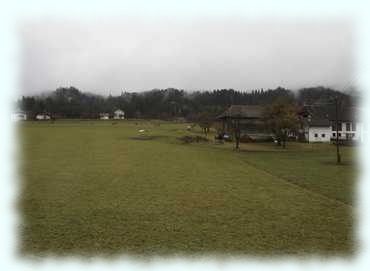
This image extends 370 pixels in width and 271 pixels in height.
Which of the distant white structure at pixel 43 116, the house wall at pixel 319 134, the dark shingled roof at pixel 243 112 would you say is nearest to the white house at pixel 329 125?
the house wall at pixel 319 134

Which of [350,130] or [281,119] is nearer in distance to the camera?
[281,119]

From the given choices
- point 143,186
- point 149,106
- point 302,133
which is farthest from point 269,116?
point 149,106

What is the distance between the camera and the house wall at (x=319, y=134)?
5109 centimetres

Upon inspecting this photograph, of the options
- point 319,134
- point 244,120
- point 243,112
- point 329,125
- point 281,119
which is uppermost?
point 243,112

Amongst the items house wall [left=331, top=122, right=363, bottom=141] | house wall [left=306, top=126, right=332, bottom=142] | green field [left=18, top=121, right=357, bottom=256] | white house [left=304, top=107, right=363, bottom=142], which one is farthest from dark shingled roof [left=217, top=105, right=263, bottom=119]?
green field [left=18, top=121, right=357, bottom=256]

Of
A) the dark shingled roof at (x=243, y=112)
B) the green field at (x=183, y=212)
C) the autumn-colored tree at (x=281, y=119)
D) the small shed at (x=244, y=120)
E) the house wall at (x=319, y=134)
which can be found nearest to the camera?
the green field at (x=183, y=212)

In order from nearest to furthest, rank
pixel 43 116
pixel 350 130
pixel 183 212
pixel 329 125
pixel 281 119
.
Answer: pixel 183 212
pixel 281 119
pixel 329 125
pixel 350 130
pixel 43 116

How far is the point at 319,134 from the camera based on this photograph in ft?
169

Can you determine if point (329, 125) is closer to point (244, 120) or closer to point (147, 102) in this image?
point (244, 120)

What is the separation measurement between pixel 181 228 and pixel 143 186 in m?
6.31

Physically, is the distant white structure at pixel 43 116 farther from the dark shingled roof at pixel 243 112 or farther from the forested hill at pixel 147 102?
the dark shingled roof at pixel 243 112

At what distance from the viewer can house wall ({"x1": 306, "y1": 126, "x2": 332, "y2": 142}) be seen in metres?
51.1

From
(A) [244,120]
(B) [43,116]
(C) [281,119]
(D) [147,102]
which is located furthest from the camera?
(D) [147,102]

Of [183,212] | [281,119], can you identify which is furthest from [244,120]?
[183,212]
